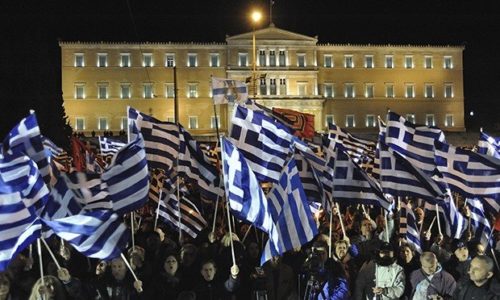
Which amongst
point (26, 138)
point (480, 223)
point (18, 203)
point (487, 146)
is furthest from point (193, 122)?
point (18, 203)

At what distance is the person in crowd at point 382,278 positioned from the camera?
662 cm

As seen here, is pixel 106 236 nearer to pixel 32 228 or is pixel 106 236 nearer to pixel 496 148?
pixel 32 228

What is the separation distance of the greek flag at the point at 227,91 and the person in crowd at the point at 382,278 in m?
4.77

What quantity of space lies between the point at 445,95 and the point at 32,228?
63.5 m

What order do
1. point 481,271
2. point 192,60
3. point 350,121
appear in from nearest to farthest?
point 481,271 → point 192,60 → point 350,121

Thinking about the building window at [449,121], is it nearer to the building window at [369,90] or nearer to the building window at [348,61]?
the building window at [369,90]

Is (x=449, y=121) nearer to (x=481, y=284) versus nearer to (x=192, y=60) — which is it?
(x=192, y=60)

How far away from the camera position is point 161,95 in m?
62.1

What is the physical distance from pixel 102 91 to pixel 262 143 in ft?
185

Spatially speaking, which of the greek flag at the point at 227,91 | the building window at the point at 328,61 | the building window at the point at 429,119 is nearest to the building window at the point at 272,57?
the building window at the point at 328,61

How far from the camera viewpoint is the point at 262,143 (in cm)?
793

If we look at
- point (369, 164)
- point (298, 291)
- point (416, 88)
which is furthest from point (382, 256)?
point (416, 88)

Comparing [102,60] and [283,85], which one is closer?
[283,85]

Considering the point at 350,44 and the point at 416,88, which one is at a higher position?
the point at 350,44
